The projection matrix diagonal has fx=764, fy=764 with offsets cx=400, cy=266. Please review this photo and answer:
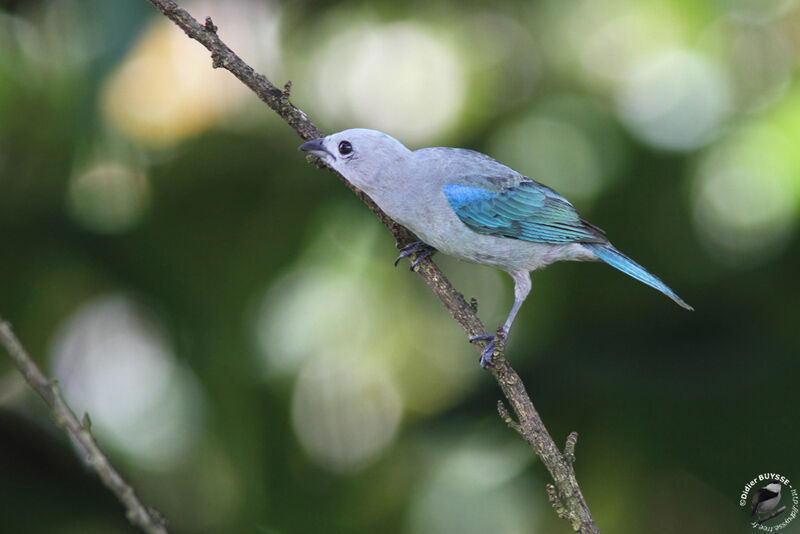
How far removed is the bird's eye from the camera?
316cm

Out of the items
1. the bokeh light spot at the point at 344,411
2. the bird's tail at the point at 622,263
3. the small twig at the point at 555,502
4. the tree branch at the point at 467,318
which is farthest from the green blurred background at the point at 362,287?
the small twig at the point at 555,502

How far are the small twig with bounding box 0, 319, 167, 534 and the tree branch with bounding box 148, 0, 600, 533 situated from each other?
1110 mm

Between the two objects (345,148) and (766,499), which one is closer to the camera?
(345,148)

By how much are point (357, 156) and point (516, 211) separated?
0.76 m

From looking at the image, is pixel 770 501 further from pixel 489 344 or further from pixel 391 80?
pixel 391 80

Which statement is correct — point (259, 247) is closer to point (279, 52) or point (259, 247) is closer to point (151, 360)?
Result: point (151, 360)

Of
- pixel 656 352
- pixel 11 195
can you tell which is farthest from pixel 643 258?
pixel 11 195

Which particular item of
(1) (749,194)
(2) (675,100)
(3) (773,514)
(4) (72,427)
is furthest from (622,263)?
(4) (72,427)

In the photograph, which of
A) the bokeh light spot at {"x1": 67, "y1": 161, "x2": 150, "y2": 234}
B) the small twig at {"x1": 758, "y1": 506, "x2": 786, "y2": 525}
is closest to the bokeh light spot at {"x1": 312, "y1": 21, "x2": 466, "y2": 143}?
the bokeh light spot at {"x1": 67, "y1": 161, "x2": 150, "y2": 234}

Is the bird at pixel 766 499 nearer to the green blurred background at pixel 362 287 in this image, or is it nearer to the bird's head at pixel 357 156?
the green blurred background at pixel 362 287

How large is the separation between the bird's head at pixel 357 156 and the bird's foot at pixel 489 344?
80 centimetres

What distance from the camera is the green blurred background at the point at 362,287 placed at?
4.37 meters

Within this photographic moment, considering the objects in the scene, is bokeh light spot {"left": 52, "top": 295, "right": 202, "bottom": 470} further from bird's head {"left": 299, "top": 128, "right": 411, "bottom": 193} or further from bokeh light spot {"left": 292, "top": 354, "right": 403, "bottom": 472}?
bird's head {"left": 299, "top": 128, "right": 411, "bottom": 193}

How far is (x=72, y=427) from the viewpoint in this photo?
152 centimetres
